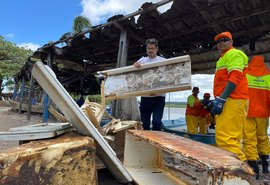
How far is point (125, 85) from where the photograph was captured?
3.50m

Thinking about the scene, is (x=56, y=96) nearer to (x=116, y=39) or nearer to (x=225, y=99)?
(x=225, y=99)

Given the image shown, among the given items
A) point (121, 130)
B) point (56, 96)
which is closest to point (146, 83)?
point (121, 130)

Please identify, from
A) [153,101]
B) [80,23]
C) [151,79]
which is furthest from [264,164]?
[80,23]

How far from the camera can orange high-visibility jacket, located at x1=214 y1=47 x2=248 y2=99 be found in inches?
118

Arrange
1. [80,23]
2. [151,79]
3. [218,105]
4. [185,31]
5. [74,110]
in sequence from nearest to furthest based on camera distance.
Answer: [74,110], [218,105], [151,79], [185,31], [80,23]

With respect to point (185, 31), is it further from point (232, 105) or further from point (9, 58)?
point (9, 58)

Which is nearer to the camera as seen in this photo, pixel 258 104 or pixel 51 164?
pixel 51 164

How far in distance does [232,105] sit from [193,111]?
5.04 metres

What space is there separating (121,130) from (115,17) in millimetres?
3718

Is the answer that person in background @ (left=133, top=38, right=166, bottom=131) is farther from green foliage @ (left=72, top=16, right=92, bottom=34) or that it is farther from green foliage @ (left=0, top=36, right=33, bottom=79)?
green foliage @ (left=0, top=36, right=33, bottom=79)

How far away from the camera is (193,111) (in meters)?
8.02

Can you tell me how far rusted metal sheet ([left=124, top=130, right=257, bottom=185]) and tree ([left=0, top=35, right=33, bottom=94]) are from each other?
3405 centimetres

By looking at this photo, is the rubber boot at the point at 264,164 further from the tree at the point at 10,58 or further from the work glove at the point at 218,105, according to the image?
the tree at the point at 10,58

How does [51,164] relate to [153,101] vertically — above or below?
below
